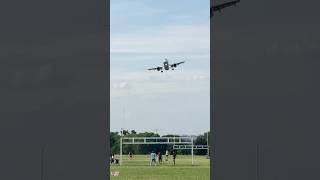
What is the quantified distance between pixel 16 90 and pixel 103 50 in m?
1.29

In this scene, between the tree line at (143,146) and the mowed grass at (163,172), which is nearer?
the mowed grass at (163,172)

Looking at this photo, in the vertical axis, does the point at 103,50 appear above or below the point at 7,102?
above

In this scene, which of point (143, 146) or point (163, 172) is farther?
point (143, 146)

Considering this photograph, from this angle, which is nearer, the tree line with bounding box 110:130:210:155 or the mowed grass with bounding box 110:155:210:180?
the mowed grass with bounding box 110:155:210:180

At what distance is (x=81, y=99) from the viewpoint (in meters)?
9.40
